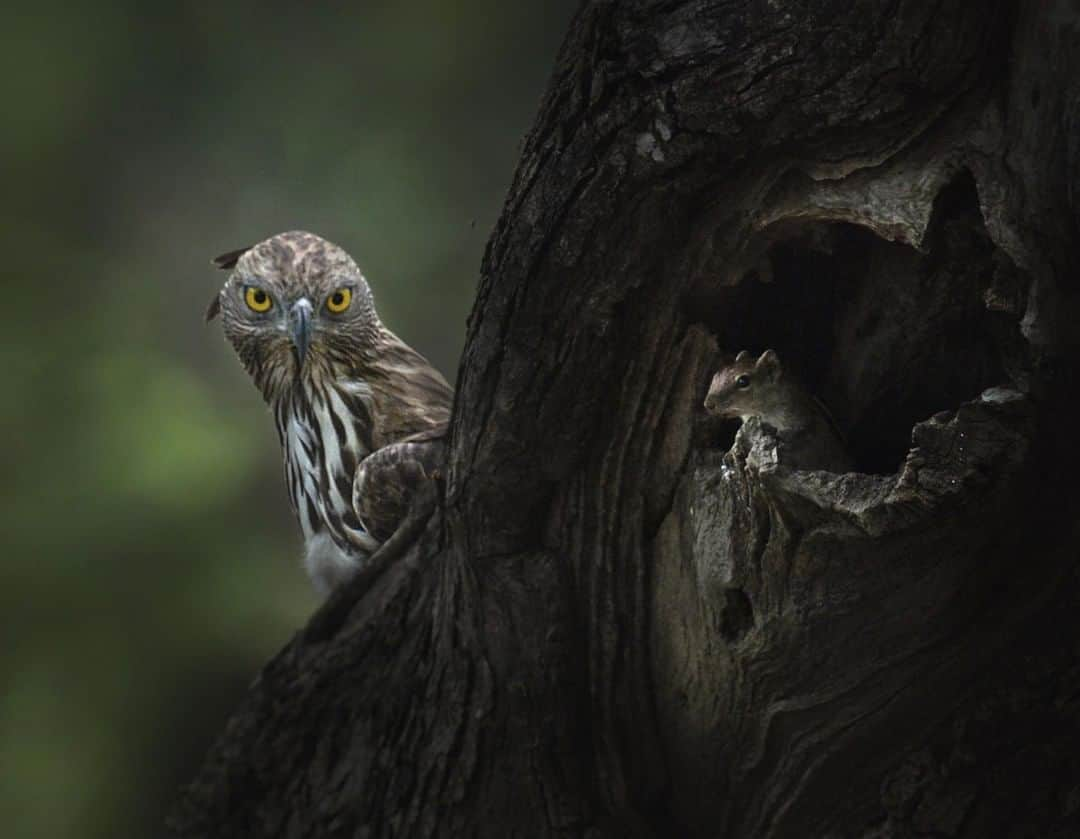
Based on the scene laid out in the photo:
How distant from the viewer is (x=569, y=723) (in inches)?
55.4


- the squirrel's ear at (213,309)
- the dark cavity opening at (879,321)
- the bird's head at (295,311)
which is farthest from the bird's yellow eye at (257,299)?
the dark cavity opening at (879,321)

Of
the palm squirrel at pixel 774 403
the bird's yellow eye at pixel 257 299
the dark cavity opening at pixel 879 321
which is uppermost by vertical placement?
the bird's yellow eye at pixel 257 299

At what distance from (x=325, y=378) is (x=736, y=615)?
877 mm

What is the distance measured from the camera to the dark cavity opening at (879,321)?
3.67 feet

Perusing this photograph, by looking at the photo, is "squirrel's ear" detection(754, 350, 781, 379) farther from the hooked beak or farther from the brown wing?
the hooked beak

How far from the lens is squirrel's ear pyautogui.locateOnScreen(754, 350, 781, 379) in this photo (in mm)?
1189

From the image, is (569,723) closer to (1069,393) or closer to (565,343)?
(565,343)

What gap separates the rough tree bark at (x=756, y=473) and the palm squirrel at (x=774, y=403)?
0.13 ft

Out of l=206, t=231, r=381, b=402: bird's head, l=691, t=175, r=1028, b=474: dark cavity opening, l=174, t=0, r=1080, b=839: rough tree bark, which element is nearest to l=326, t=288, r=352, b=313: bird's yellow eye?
l=206, t=231, r=381, b=402: bird's head

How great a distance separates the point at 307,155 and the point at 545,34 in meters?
0.43

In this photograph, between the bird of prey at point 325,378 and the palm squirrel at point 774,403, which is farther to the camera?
the bird of prey at point 325,378

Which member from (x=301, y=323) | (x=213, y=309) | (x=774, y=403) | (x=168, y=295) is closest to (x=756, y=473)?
(x=774, y=403)

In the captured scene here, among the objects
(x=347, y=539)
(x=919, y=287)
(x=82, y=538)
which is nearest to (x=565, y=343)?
(x=919, y=287)

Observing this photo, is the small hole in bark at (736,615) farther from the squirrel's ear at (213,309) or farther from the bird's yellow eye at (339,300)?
the squirrel's ear at (213,309)
